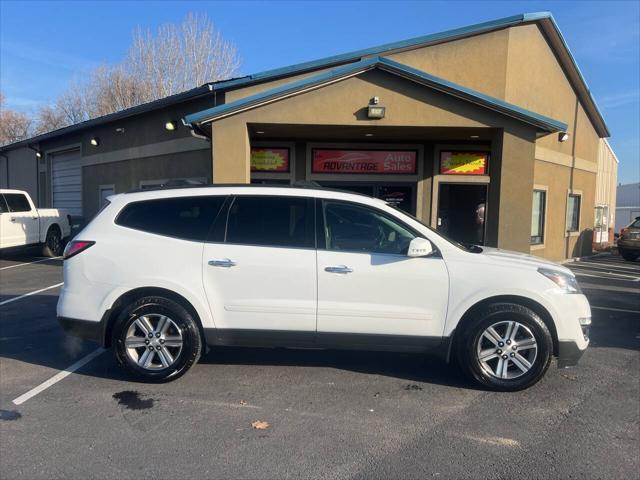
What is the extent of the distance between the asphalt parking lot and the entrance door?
24.5ft

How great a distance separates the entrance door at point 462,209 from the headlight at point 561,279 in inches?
331

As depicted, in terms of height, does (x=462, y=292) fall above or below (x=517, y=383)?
above

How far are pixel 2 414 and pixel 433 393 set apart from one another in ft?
11.7

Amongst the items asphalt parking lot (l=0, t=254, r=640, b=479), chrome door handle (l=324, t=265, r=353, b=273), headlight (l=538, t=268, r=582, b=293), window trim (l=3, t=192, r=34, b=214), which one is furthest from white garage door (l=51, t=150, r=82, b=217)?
headlight (l=538, t=268, r=582, b=293)

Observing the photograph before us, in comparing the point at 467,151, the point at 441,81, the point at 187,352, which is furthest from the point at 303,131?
the point at 187,352

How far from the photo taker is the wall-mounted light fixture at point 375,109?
30.1 feet

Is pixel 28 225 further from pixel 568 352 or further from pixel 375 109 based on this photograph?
pixel 568 352

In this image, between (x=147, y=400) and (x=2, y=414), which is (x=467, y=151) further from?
(x=2, y=414)

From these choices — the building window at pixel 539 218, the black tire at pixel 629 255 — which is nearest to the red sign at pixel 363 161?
the building window at pixel 539 218

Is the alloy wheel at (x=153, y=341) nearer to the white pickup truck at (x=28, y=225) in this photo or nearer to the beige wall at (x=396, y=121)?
the beige wall at (x=396, y=121)

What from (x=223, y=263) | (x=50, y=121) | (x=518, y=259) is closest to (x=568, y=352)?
(x=518, y=259)

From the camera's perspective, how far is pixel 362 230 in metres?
4.57

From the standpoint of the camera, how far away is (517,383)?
4.36 meters

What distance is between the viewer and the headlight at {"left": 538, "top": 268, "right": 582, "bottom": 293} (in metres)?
4.37
